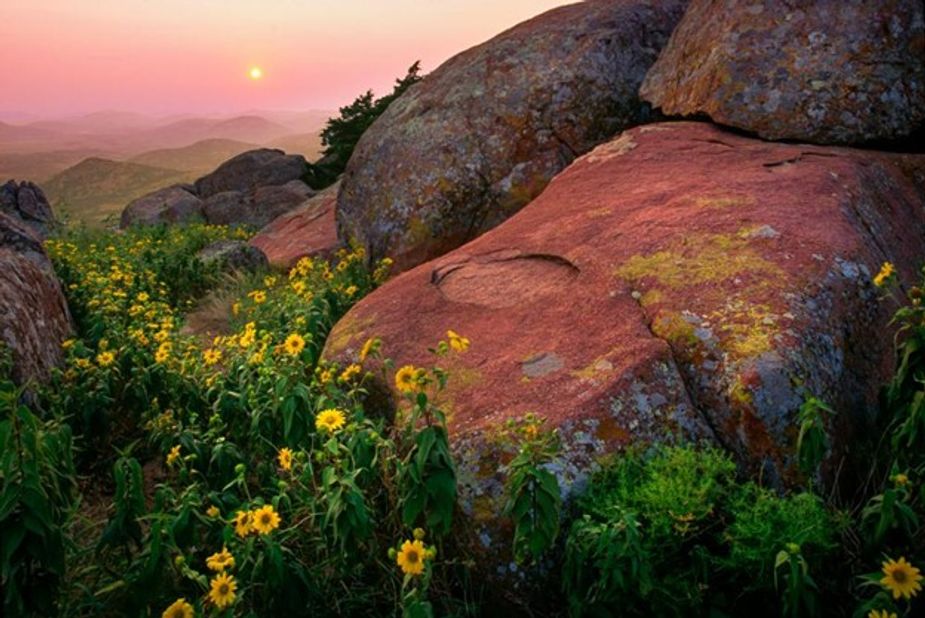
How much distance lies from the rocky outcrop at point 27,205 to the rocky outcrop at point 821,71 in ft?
48.7

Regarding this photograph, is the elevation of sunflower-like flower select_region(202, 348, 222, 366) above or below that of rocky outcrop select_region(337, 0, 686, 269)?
below

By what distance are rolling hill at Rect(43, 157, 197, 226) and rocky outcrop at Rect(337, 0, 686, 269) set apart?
45108 mm

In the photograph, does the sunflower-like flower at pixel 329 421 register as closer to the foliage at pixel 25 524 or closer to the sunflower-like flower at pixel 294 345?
the sunflower-like flower at pixel 294 345

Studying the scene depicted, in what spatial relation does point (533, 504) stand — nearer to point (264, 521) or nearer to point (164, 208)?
point (264, 521)

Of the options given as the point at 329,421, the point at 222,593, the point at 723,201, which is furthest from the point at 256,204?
the point at 222,593

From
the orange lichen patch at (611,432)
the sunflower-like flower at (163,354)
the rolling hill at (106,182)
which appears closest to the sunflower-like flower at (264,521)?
the orange lichen patch at (611,432)

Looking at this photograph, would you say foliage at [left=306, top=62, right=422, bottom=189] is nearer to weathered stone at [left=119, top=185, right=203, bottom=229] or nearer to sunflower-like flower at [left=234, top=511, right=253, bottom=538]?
weathered stone at [left=119, top=185, right=203, bottom=229]

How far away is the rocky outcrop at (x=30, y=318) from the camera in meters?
4.48

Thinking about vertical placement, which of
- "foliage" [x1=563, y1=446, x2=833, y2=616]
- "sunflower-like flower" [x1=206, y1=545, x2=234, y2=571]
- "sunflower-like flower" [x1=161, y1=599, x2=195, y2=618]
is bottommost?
"foliage" [x1=563, y1=446, x2=833, y2=616]

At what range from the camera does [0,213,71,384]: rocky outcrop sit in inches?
176

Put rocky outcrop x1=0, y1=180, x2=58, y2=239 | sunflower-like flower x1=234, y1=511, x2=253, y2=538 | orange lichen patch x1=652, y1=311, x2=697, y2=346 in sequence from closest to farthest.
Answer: sunflower-like flower x1=234, y1=511, x2=253, y2=538
orange lichen patch x1=652, y1=311, x2=697, y2=346
rocky outcrop x1=0, y1=180, x2=58, y2=239

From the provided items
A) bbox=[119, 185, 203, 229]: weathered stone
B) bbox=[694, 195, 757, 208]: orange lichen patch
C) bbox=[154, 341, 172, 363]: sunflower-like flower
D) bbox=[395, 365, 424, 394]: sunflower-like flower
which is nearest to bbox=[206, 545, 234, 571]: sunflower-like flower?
bbox=[395, 365, 424, 394]: sunflower-like flower

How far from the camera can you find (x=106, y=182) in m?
54.9

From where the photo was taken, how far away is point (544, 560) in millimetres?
2750
